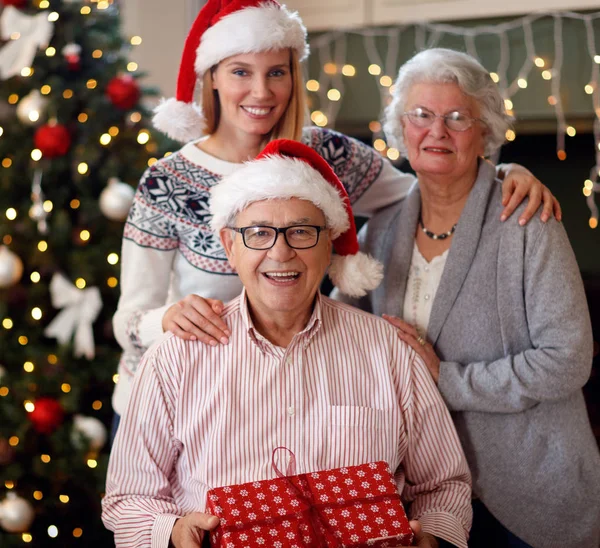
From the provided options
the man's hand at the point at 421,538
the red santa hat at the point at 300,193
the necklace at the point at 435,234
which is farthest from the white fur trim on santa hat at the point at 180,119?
the man's hand at the point at 421,538

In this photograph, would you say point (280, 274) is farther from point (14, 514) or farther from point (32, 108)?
point (14, 514)

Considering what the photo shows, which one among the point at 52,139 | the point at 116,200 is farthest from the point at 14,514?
the point at 52,139

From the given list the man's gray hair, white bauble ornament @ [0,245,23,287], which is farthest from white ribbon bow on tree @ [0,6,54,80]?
the man's gray hair

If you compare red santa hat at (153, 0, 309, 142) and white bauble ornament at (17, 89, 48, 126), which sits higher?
red santa hat at (153, 0, 309, 142)

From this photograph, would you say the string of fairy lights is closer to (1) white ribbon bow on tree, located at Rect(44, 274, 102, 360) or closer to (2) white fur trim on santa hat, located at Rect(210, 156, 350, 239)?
(1) white ribbon bow on tree, located at Rect(44, 274, 102, 360)

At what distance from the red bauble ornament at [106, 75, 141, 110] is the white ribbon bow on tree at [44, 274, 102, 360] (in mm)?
734

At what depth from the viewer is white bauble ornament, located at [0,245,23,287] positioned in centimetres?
272

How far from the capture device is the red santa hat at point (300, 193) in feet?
5.23

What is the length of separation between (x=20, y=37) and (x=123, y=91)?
0.43 m

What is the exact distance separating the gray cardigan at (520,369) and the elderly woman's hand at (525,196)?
0.02m

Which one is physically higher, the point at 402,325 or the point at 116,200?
the point at 116,200

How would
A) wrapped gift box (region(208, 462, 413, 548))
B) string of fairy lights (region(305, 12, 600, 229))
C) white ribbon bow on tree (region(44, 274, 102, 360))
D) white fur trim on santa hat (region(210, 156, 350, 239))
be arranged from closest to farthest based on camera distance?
wrapped gift box (region(208, 462, 413, 548)) → white fur trim on santa hat (region(210, 156, 350, 239)) → white ribbon bow on tree (region(44, 274, 102, 360)) → string of fairy lights (region(305, 12, 600, 229))

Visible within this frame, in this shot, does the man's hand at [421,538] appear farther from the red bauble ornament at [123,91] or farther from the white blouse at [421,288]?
the red bauble ornament at [123,91]

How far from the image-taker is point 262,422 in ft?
5.23
